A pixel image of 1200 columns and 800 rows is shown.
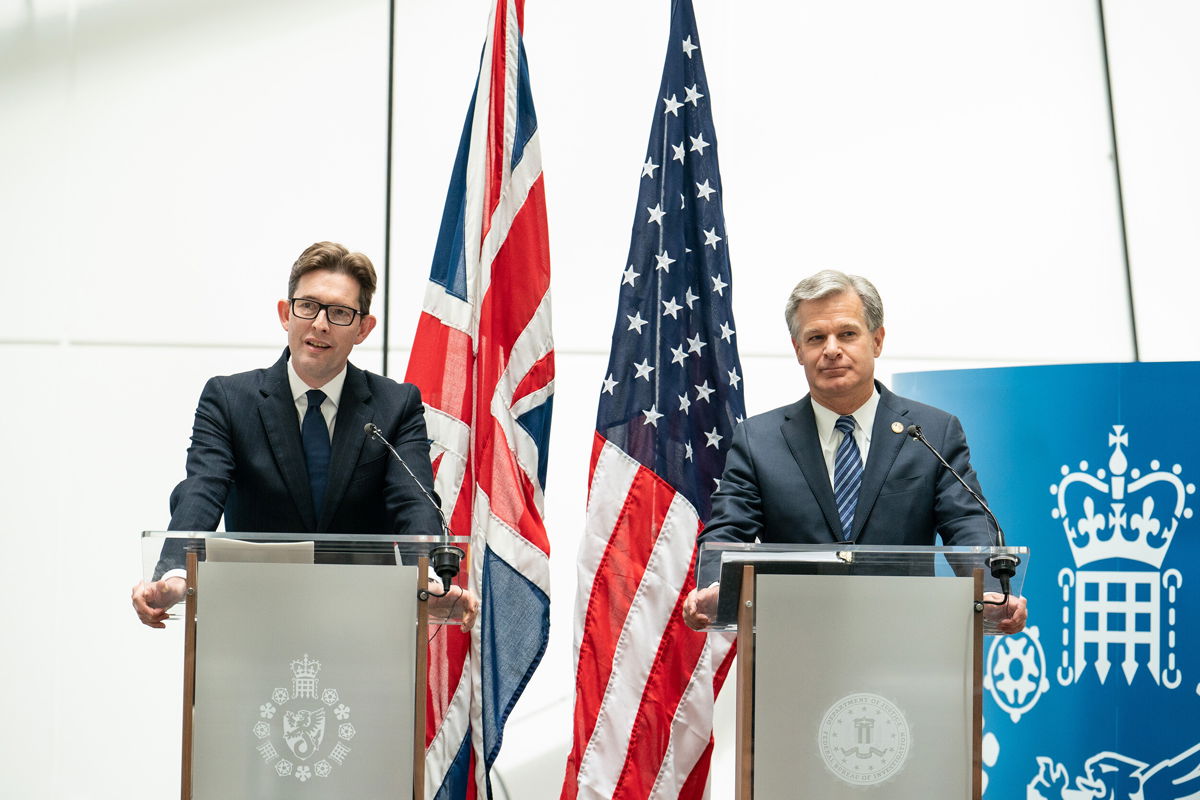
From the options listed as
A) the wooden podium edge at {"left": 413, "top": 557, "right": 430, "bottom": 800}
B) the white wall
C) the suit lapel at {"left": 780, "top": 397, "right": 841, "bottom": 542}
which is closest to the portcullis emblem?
the wooden podium edge at {"left": 413, "top": 557, "right": 430, "bottom": 800}

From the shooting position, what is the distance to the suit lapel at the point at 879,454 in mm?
3010

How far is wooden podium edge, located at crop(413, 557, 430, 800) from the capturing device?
2.40m

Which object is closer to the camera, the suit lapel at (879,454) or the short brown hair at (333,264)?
the suit lapel at (879,454)

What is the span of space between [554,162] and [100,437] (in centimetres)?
191

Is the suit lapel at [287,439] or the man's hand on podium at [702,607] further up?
the suit lapel at [287,439]

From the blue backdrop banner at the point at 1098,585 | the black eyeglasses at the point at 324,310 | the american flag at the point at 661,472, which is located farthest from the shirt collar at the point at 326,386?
the blue backdrop banner at the point at 1098,585

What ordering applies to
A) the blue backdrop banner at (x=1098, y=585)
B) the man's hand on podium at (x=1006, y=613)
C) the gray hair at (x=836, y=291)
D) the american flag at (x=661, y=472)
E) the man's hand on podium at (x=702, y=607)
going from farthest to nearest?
the blue backdrop banner at (x=1098, y=585) → the american flag at (x=661, y=472) → the gray hair at (x=836, y=291) → the man's hand on podium at (x=702, y=607) → the man's hand on podium at (x=1006, y=613)

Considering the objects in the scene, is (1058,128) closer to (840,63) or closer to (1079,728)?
(840,63)

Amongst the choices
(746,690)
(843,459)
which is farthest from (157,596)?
(843,459)

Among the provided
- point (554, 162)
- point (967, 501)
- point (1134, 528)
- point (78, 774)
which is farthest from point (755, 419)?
point (78, 774)

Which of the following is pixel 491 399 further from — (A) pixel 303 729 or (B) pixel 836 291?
(A) pixel 303 729

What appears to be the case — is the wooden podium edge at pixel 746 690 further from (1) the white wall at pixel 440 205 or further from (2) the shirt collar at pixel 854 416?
(1) the white wall at pixel 440 205

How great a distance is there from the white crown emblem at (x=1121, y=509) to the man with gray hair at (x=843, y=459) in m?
0.89

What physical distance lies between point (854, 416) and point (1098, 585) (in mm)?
1102
